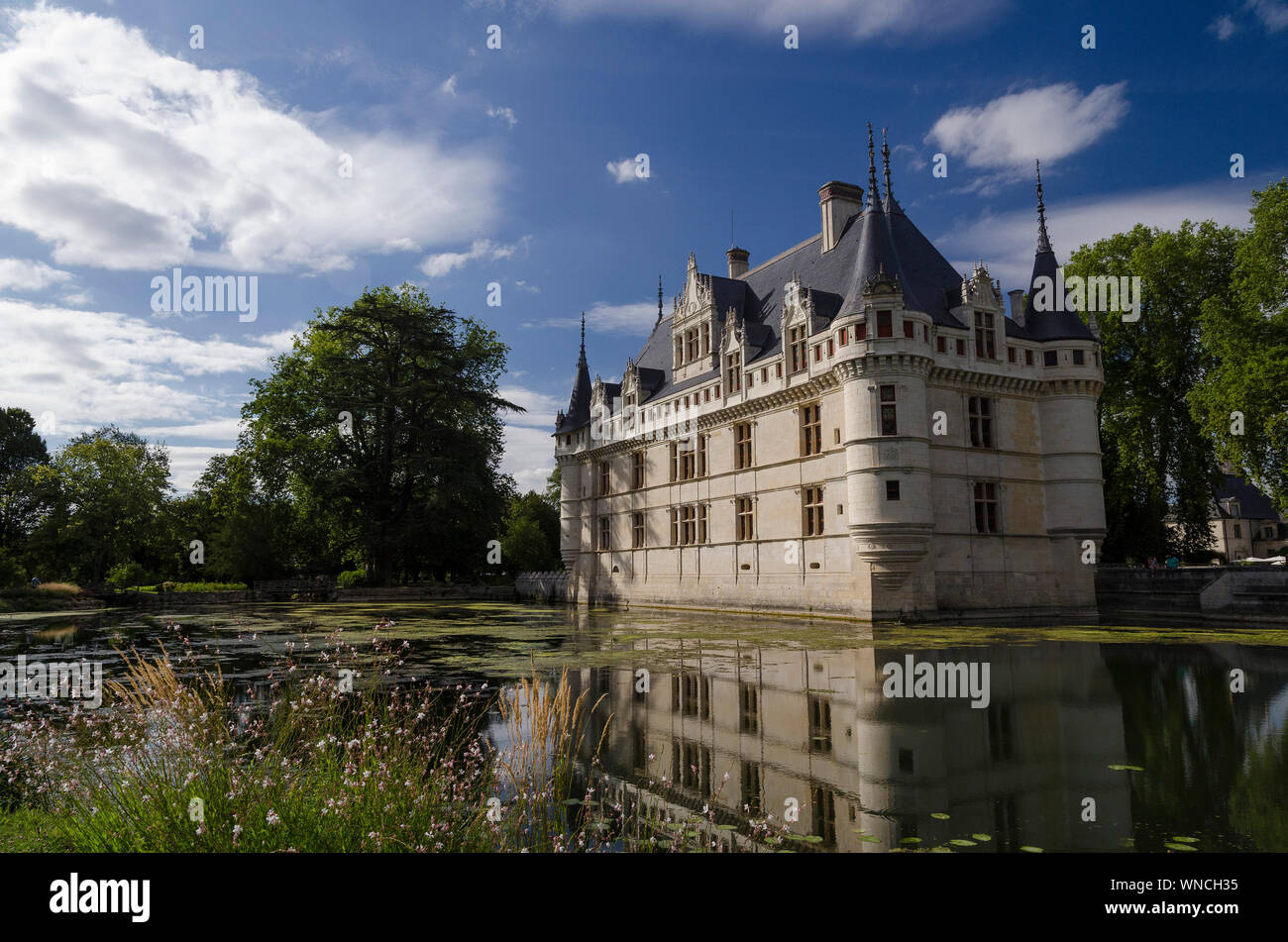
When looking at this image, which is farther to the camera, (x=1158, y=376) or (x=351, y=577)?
(x=351, y=577)

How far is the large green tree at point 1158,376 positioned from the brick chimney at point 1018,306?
8.97 meters

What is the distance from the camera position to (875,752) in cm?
759

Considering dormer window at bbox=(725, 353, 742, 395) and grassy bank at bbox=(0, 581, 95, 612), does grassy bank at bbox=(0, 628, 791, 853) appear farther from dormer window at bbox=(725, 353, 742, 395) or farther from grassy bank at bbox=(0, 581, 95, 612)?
grassy bank at bbox=(0, 581, 95, 612)

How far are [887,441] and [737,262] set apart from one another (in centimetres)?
1893

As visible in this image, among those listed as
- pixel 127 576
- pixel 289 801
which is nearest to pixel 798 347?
pixel 289 801

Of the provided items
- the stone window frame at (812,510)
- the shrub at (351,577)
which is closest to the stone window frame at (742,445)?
the stone window frame at (812,510)

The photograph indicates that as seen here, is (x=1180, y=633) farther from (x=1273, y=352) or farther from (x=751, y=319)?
(x=751, y=319)

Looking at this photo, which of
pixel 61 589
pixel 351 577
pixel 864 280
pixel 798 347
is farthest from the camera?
pixel 351 577

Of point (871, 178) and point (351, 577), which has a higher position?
point (871, 178)

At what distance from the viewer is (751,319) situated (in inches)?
1342

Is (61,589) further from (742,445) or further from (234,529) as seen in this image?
(742,445)
